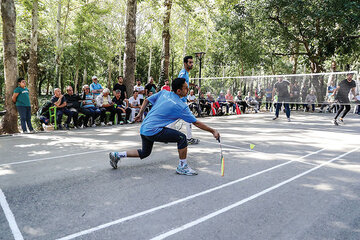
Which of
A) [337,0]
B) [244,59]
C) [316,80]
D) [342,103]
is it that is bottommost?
[342,103]

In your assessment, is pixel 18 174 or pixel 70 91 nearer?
pixel 18 174

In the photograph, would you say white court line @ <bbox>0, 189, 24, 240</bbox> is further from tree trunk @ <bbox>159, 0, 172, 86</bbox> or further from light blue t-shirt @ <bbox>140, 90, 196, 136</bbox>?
tree trunk @ <bbox>159, 0, 172, 86</bbox>

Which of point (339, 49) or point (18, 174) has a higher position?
point (339, 49)

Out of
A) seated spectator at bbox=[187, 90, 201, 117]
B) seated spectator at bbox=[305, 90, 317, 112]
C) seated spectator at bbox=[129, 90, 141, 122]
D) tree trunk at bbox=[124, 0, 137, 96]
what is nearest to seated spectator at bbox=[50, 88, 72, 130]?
seated spectator at bbox=[129, 90, 141, 122]

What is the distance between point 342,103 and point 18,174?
505 inches

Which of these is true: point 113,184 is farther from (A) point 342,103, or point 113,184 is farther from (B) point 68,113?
(A) point 342,103

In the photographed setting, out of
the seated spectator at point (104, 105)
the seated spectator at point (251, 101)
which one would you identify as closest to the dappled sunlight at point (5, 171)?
the seated spectator at point (104, 105)

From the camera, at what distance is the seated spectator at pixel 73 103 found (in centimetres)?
1097

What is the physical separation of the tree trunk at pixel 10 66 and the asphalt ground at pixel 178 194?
2726 millimetres

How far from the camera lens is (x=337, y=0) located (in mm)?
17906

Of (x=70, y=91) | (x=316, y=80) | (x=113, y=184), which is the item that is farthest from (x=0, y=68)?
(x=113, y=184)

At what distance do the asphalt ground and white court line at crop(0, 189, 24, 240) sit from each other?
0.01 meters

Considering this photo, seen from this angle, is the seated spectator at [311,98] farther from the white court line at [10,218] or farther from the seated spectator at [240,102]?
the white court line at [10,218]

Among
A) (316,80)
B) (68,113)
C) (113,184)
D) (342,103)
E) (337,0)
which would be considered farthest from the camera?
(337,0)
